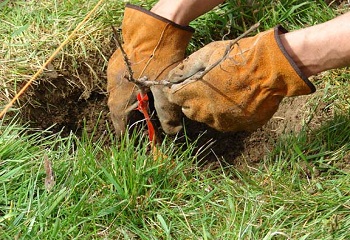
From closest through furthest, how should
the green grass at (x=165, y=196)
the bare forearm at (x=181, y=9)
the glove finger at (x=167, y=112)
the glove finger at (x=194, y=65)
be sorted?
the green grass at (x=165, y=196) < the glove finger at (x=194, y=65) < the glove finger at (x=167, y=112) < the bare forearm at (x=181, y=9)

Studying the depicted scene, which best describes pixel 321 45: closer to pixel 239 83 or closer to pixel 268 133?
pixel 239 83

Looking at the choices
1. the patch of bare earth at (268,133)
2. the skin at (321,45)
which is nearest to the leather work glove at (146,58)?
the patch of bare earth at (268,133)

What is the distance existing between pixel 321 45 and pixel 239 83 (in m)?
0.28

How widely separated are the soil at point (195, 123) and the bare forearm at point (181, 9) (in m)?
0.43

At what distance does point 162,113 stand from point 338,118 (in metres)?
0.63

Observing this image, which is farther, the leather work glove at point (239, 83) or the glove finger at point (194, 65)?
the glove finger at point (194, 65)

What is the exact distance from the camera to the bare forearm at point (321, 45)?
6.31 ft

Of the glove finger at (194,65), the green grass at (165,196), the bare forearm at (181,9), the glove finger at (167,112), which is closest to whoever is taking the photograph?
the green grass at (165,196)

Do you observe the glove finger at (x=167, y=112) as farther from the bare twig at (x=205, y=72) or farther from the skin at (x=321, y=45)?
the skin at (x=321, y=45)

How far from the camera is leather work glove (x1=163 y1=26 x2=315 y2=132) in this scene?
1970 mm

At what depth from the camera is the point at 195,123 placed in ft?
8.62

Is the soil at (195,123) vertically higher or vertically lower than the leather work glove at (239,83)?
lower

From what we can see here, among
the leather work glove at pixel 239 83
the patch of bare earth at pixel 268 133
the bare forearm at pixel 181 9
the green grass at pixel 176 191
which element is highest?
the bare forearm at pixel 181 9

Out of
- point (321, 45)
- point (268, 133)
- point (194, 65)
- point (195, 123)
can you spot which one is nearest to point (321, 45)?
point (321, 45)
